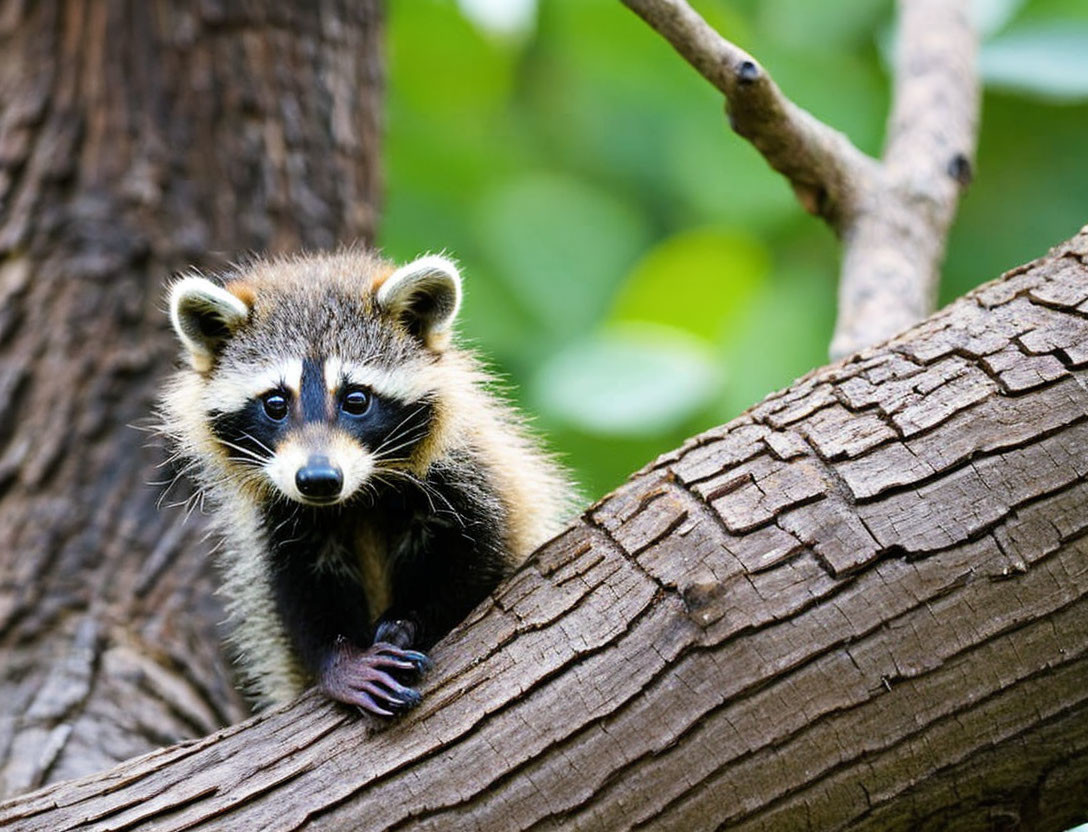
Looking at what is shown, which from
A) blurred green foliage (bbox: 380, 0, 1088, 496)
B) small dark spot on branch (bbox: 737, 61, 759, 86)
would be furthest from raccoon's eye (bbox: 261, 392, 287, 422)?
blurred green foliage (bbox: 380, 0, 1088, 496)

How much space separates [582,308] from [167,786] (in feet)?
18.5

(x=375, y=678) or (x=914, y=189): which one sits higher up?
(x=914, y=189)

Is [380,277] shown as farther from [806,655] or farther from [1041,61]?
[1041,61]

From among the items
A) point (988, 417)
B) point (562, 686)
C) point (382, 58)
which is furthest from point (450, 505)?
point (382, 58)

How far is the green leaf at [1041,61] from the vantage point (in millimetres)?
7473

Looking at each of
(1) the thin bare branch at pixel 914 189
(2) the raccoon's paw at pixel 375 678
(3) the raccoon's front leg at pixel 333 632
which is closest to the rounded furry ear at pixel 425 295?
(3) the raccoon's front leg at pixel 333 632

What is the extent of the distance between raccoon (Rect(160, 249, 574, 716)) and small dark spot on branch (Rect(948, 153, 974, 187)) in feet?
7.35

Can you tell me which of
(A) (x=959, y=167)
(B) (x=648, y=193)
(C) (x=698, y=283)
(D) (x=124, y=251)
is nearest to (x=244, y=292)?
(D) (x=124, y=251)

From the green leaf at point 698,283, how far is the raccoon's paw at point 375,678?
4.55 m

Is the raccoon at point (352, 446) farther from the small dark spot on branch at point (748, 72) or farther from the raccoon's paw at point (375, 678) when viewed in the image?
the small dark spot on branch at point (748, 72)

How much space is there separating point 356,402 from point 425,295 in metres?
0.56

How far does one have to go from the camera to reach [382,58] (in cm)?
742

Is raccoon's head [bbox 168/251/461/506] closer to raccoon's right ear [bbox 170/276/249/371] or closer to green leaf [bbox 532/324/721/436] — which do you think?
raccoon's right ear [bbox 170/276/249/371]

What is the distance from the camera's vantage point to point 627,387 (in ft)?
25.1
